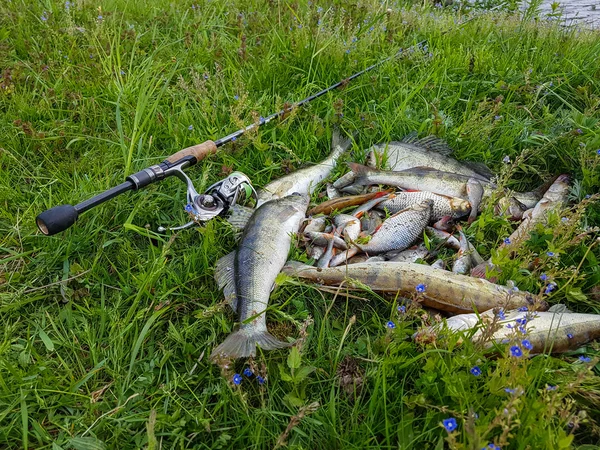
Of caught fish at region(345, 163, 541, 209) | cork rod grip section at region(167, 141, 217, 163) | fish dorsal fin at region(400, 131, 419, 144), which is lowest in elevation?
caught fish at region(345, 163, 541, 209)

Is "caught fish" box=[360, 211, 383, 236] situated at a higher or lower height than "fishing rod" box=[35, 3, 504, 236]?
lower

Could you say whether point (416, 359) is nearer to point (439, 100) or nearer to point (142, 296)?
point (142, 296)

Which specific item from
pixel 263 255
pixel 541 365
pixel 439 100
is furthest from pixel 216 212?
pixel 439 100

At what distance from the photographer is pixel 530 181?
12.2 ft

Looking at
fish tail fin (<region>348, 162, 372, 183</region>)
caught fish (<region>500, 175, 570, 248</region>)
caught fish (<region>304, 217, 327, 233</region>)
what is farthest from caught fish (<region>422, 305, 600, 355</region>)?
fish tail fin (<region>348, 162, 372, 183</region>)

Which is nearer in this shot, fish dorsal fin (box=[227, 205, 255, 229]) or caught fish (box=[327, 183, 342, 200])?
fish dorsal fin (box=[227, 205, 255, 229])

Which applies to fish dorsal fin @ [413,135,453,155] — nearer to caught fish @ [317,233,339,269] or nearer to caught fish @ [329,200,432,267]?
caught fish @ [329,200,432,267]

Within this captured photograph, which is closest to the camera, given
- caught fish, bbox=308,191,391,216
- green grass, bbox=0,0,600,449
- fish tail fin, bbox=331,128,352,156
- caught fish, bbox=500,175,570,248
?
green grass, bbox=0,0,600,449

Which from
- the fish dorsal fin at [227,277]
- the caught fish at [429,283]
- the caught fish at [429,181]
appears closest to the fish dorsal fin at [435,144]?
the caught fish at [429,181]

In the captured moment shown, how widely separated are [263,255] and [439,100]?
2294 millimetres

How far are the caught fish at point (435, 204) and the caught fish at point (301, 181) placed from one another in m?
0.55

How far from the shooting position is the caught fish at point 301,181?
139 inches

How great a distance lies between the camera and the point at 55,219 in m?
2.64

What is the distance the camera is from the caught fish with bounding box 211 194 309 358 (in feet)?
7.88
